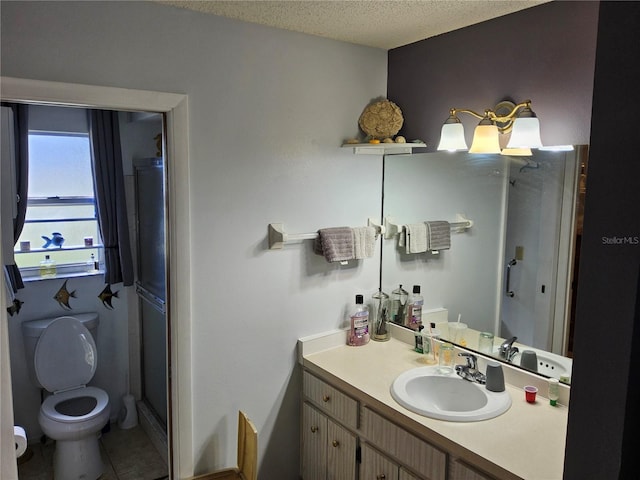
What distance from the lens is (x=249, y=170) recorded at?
81.8 inches

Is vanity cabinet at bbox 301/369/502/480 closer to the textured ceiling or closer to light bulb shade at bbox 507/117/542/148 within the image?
light bulb shade at bbox 507/117/542/148

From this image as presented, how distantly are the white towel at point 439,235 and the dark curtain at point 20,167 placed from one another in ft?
7.36

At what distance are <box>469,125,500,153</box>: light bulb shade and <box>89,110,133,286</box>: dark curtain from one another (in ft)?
6.95

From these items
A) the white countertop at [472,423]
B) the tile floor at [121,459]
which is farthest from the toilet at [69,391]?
the white countertop at [472,423]

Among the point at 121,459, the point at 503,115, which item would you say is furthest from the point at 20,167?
the point at 503,115

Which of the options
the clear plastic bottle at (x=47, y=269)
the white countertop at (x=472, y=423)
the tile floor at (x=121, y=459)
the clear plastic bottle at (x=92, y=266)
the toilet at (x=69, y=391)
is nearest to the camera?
the white countertop at (x=472, y=423)

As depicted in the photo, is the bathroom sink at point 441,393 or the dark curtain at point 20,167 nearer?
the bathroom sink at point 441,393

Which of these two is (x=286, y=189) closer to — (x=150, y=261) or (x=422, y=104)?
(x=422, y=104)

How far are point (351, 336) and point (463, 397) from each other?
2.05 feet

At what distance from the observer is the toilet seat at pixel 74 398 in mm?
2561

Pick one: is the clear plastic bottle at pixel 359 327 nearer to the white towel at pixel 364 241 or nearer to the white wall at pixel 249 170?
the white wall at pixel 249 170

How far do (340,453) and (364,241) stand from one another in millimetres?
967

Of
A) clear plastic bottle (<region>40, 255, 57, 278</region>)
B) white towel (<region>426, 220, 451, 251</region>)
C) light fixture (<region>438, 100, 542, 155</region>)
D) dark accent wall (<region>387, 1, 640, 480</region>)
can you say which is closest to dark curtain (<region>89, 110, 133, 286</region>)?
clear plastic bottle (<region>40, 255, 57, 278</region>)

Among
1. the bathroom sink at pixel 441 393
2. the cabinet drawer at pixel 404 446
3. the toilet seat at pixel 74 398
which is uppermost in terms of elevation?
the bathroom sink at pixel 441 393
